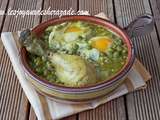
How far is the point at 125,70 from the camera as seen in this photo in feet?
2.18

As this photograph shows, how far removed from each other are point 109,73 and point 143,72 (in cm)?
11

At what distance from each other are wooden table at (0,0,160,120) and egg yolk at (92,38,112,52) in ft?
0.35

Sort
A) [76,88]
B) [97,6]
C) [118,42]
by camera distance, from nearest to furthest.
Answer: [76,88]
[118,42]
[97,6]

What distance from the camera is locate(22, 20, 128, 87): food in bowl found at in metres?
0.65

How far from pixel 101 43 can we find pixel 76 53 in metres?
0.06

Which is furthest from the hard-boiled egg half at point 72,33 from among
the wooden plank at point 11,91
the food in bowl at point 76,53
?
the wooden plank at point 11,91

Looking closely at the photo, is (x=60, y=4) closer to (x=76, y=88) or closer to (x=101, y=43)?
(x=101, y=43)

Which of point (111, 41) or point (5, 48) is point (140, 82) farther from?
point (5, 48)

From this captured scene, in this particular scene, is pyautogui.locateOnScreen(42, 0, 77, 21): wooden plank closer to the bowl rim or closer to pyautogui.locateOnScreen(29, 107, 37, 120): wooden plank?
the bowl rim

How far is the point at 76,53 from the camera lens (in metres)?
0.71

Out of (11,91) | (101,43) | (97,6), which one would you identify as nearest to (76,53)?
(101,43)

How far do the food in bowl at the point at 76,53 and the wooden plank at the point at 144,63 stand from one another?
0.28 feet

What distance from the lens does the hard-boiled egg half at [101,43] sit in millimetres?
714

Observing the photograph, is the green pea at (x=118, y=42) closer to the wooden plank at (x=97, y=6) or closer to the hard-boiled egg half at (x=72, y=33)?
the hard-boiled egg half at (x=72, y=33)
